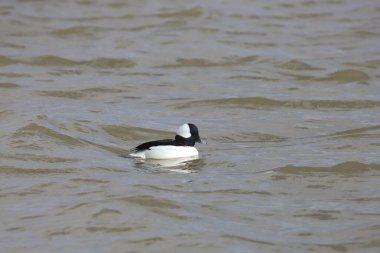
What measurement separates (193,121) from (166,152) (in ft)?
8.07

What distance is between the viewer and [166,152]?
11.4m

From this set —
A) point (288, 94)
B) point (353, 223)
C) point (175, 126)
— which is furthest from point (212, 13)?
point (353, 223)

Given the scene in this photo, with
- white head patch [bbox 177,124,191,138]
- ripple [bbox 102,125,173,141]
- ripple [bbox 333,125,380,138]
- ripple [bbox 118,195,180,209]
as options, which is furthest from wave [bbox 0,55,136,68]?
ripple [bbox 118,195,180,209]

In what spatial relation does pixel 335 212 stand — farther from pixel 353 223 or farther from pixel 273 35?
pixel 273 35

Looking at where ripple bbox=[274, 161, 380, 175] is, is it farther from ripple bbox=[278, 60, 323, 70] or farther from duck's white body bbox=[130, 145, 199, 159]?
ripple bbox=[278, 60, 323, 70]

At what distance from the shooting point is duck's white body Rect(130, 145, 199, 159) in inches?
444

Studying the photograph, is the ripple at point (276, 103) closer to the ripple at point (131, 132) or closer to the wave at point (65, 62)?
the ripple at point (131, 132)

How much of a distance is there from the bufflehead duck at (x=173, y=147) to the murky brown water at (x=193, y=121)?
146 millimetres

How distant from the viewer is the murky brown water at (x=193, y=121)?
9.17 metres

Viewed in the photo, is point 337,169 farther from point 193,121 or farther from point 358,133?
point 193,121

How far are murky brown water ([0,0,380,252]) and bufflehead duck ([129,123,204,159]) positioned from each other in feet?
0.48

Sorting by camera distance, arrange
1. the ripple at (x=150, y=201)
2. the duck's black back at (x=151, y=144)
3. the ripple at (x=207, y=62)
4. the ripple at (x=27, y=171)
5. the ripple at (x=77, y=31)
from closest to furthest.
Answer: the ripple at (x=150, y=201) → the ripple at (x=27, y=171) → the duck's black back at (x=151, y=144) → the ripple at (x=207, y=62) → the ripple at (x=77, y=31)

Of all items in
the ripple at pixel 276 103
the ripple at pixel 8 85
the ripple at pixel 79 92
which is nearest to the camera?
the ripple at pixel 276 103

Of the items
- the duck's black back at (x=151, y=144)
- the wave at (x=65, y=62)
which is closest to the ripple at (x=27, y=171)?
the duck's black back at (x=151, y=144)
